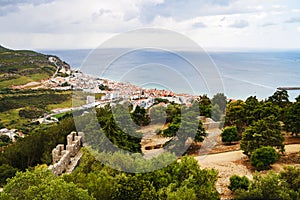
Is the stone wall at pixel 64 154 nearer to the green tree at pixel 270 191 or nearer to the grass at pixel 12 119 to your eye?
the green tree at pixel 270 191

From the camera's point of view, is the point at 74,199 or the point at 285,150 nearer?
the point at 74,199

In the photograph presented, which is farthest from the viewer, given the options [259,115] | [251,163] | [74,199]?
[259,115]

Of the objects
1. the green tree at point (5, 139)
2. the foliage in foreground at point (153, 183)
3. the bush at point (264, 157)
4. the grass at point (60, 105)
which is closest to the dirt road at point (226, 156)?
the bush at point (264, 157)

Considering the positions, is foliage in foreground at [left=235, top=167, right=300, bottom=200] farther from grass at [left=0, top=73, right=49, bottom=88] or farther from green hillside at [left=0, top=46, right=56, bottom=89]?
grass at [left=0, top=73, right=49, bottom=88]

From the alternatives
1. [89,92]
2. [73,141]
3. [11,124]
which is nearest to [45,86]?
[11,124]

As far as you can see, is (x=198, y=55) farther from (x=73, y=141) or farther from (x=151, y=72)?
(x=73, y=141)

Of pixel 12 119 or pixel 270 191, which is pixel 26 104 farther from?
pixel 270 191
